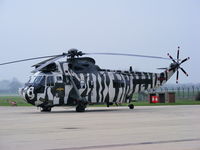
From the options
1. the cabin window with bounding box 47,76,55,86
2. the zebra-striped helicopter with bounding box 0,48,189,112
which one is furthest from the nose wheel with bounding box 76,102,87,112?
the cabin window with bounding box 47,76,55,86

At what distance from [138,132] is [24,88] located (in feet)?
53.7

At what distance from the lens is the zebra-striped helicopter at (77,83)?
105ft

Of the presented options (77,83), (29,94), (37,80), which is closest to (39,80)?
(37,80)

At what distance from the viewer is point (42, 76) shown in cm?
3200

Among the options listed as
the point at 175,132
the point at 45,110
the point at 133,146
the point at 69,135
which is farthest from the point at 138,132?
the point at 45,110

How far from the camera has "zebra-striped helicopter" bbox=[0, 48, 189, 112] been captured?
3192cm

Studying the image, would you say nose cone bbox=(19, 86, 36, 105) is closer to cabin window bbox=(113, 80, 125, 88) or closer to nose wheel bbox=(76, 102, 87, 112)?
nose wheel bbox=(76, 102, 87, 112)

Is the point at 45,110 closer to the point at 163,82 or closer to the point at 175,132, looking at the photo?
the point at 163,82

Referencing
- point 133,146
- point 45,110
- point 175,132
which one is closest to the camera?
point 133,146

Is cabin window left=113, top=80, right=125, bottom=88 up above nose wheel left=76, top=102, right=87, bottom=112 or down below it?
above

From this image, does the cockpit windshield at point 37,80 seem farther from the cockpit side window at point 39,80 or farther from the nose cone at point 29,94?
the nose cone at point 29,94

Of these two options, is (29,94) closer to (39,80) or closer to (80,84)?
(39,80)

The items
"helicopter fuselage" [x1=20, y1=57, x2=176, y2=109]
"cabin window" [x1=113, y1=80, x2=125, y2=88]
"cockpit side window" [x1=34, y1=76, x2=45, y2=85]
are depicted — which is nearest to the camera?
"cockpit side window" [x1=34, y1=76, x2=45, y2=85]

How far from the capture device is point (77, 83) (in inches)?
1313
